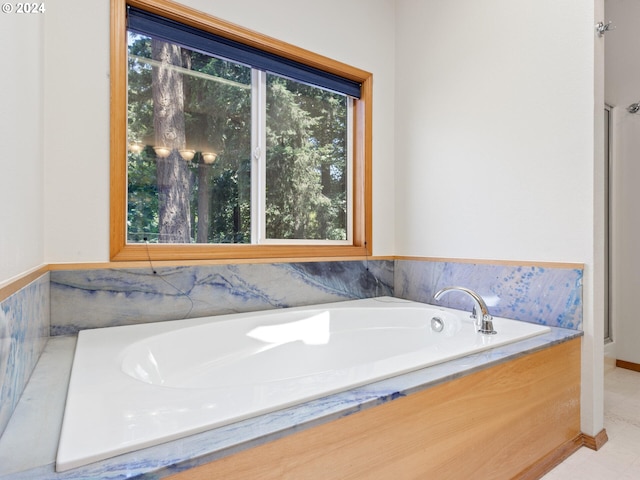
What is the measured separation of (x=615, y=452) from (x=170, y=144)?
2.41m

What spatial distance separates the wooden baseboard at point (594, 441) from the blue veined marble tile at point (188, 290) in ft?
4.18

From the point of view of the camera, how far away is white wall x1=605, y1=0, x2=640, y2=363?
242 cm

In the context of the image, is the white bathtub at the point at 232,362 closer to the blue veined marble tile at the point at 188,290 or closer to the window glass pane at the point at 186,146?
the blue veined marble tile at the point at 188,290

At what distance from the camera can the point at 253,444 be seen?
2.28ft

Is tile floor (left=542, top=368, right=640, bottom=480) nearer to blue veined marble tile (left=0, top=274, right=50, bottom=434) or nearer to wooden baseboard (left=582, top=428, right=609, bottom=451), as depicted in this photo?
wooden baseboard (left=582, top=428, right=609, bottom=451)

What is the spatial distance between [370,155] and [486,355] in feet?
5.00

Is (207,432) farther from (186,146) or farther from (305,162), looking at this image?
(305,162)

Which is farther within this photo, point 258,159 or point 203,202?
point 258,159

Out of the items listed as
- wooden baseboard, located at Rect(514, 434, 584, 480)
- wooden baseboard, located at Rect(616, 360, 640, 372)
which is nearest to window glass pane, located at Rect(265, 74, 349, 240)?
wooden baseboard, located at Rect(514, 434, 584, 480)

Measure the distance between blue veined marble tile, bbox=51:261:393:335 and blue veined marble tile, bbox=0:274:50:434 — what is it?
20 centimetres

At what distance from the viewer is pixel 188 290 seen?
1746 millimetres

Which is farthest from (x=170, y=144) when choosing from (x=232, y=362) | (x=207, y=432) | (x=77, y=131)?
(x=207, y=432)

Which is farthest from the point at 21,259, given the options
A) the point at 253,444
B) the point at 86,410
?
the point at 253,444

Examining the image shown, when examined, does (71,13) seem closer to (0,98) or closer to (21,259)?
(0,98)
